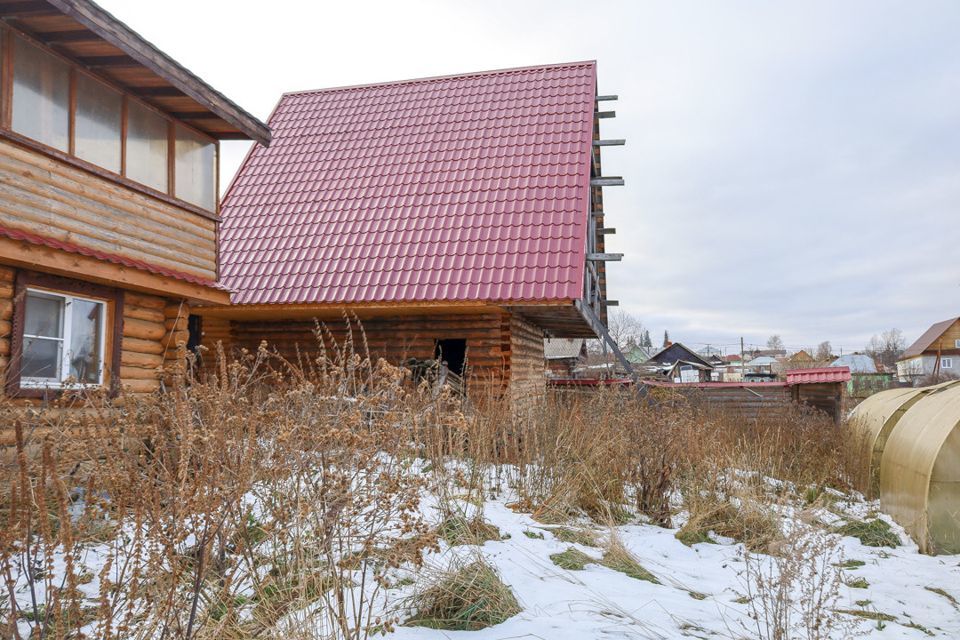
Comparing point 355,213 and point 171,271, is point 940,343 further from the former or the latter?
point 171,271

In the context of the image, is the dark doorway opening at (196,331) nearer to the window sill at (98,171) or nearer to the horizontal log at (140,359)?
the window sill at (98,171)

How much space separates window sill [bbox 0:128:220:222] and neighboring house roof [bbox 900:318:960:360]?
72.6m

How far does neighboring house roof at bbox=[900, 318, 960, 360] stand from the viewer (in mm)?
64438

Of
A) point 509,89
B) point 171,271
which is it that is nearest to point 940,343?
point 509,89

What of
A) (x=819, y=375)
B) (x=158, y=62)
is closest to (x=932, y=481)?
(x=819, y=375)

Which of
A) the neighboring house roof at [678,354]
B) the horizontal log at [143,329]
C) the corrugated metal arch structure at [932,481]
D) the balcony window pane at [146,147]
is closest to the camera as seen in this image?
the corrugated metal arch structure at [932,481]

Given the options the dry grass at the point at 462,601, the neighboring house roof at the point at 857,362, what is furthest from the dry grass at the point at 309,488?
the neighboring house roof at the point at 857,362

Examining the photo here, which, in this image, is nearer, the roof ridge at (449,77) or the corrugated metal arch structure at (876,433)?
the corrugated metal arch structure at (876,433)

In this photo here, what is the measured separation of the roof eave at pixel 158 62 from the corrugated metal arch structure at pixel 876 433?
997cm

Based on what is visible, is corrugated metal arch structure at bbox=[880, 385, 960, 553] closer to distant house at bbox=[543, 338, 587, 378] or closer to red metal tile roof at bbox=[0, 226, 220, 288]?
red metal tile roof at bbox=[0, 226, 220, 288]

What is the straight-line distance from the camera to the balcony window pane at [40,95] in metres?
6.67

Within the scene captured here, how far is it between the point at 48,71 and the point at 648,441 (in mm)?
7381

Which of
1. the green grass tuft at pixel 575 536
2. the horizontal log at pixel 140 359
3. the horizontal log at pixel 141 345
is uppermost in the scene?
the horizontal log at pixel 141 345

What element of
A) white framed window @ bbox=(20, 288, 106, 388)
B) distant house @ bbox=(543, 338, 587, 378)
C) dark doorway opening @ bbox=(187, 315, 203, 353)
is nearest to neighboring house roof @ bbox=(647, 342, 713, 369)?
distant house @ bbox=(543, 338, 587, 378)
